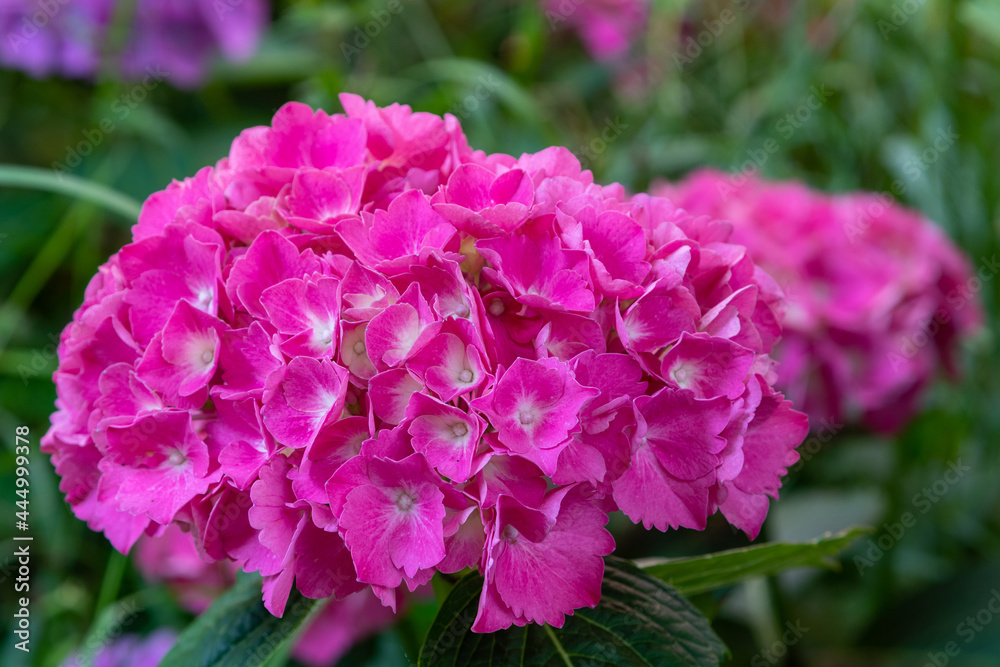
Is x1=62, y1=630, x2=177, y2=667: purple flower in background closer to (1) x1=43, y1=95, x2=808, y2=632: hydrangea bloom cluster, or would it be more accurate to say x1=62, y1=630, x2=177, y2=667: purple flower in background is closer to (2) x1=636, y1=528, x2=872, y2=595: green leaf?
(1) x1=43, y1=95, x2=808, y2=632: hydrangea bloom cluster

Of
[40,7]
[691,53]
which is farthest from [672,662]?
[691,53]

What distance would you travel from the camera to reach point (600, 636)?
472 millimetres

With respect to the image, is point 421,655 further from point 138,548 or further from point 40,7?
point 40,7

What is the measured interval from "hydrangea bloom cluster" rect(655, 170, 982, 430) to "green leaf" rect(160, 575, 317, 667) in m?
0.67

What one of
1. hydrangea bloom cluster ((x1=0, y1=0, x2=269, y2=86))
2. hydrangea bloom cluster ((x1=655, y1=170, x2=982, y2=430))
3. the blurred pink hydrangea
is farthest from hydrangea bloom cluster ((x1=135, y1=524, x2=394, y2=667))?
→ the blurred pink hydrangea

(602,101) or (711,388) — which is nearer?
(711,388)

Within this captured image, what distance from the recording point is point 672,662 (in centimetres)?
45

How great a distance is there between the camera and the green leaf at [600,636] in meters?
0.45

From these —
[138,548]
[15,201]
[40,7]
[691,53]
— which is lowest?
[138,548]

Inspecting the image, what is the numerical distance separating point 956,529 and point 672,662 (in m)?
1.02

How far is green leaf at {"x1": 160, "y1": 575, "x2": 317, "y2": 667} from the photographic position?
Result: 49 cm

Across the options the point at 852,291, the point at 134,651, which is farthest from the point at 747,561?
the point at 134,651

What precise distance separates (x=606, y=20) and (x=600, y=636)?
59.7 inches

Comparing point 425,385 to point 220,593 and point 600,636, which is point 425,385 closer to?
point 600,636
